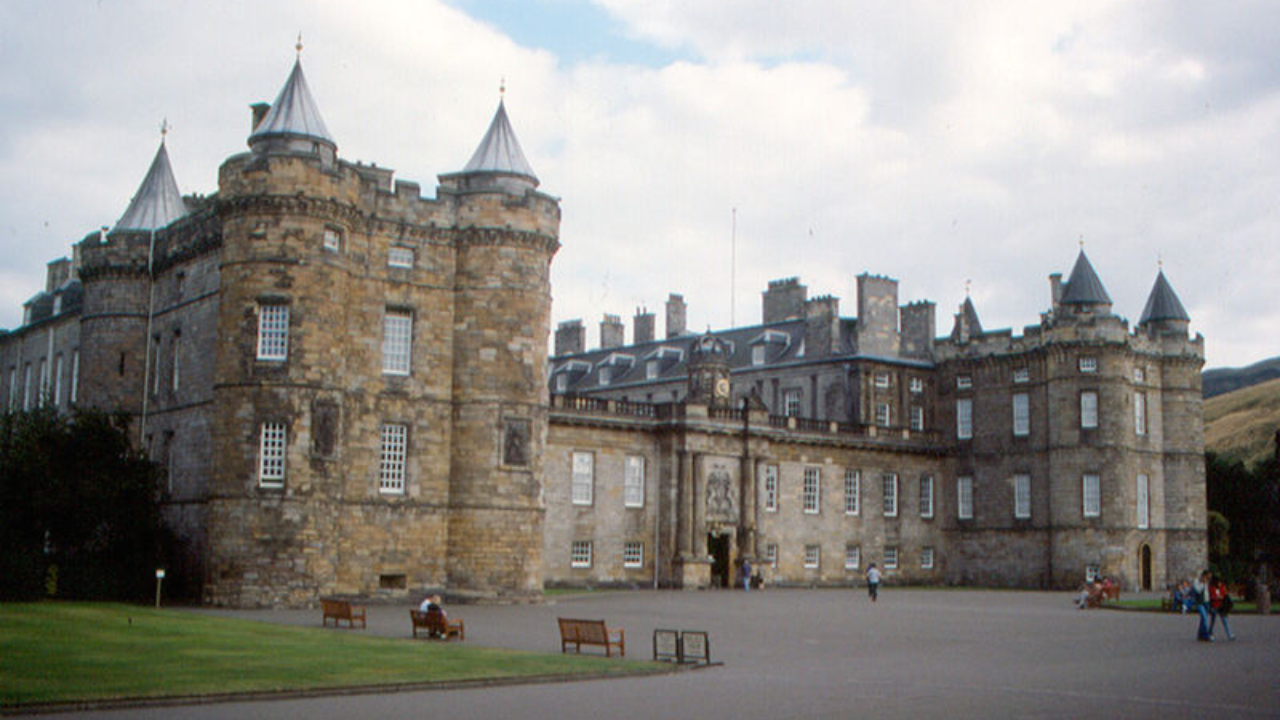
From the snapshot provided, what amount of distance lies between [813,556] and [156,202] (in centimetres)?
3278

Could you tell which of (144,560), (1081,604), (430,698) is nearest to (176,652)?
(430,698)

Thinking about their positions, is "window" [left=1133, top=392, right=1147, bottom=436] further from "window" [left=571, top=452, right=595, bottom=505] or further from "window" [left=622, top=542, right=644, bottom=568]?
"window" [left=571, top=452, right=595, bottom=505]

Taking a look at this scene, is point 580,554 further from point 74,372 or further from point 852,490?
point 74,372

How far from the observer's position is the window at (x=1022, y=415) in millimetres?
62256

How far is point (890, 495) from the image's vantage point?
64.0 metres

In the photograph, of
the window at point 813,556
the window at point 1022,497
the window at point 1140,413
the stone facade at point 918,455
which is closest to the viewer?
the stone facade at point 918,455

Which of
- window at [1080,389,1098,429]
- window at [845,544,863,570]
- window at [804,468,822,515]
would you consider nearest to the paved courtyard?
window at [804,468,822,515]

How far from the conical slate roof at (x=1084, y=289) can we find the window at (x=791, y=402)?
570 inches

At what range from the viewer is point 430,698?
17.3m

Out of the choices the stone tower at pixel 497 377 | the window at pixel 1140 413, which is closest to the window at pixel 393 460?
the stone tower at pixel 497 377

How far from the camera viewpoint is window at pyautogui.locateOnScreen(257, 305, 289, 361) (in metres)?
37.3

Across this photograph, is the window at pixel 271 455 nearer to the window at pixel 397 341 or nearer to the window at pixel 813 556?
the window at pixel 397 341

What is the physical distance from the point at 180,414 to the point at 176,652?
2191 centimetres

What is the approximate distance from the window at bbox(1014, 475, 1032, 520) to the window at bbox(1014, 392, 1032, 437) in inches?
86.3
